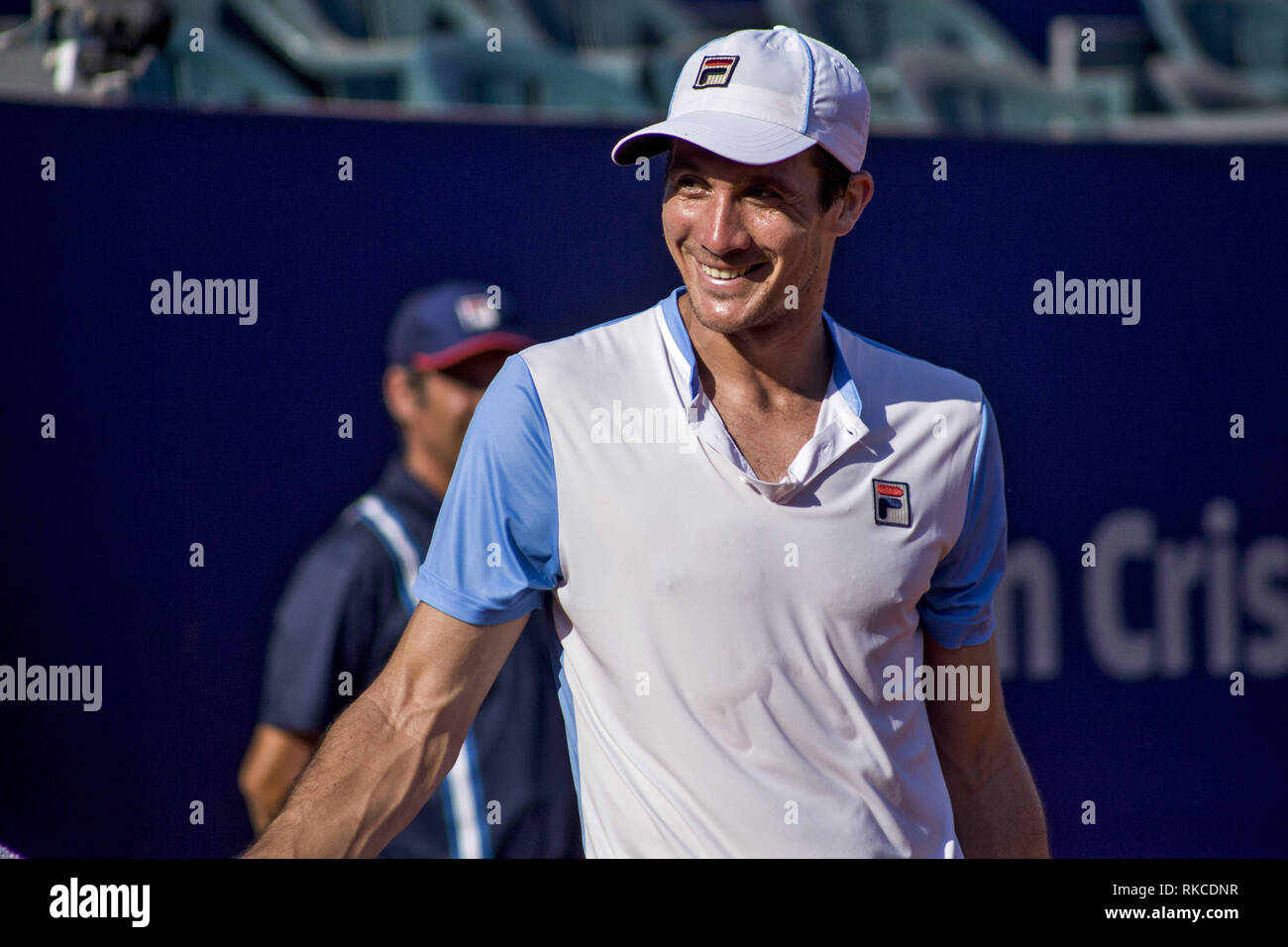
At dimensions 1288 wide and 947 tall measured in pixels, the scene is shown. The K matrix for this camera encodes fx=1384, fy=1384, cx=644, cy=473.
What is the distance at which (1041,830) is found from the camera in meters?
1.93

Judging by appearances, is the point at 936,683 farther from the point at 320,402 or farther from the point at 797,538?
the point at 320,402

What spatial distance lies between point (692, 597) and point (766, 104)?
64cm

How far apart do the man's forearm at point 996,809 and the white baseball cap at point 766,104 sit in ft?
2.76

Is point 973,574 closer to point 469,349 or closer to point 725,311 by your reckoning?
point 725,311

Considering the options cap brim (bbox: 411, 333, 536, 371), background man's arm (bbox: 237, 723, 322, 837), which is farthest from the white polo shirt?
cap brim (bbox: 411, 333, 536, 371)

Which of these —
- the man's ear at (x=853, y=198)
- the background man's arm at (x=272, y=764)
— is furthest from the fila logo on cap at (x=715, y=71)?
the background man's arm at (x=272, y=764)

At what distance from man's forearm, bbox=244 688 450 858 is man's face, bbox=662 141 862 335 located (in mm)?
635

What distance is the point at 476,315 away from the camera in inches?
122

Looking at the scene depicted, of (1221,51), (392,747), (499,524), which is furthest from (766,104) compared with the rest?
(1221,51)

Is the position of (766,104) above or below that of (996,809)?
above

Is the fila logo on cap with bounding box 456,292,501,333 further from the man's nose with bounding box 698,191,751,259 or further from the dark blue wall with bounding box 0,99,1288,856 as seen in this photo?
the man's nose with bounding box 698,191,751,259

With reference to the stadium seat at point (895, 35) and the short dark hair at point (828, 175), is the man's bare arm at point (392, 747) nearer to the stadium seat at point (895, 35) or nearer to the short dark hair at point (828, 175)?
the short dark hair at point (828, 175)

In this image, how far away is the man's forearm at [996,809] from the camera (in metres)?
1.90

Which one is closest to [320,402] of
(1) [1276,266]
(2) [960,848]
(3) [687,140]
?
(3) [687,140]
